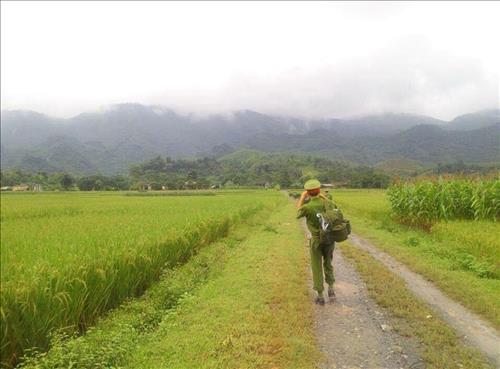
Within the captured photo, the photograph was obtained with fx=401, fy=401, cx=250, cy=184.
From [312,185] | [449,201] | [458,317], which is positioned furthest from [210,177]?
[458,317]

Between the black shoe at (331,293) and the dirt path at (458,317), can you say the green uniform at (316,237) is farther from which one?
the dirt path at (458,317)

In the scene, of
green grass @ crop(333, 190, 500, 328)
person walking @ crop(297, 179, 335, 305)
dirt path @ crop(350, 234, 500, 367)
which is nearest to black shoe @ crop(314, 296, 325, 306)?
person walking @ crop(297, 179, 335, 305)

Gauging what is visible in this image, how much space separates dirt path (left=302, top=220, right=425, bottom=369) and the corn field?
8.22 m

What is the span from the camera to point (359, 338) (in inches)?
208

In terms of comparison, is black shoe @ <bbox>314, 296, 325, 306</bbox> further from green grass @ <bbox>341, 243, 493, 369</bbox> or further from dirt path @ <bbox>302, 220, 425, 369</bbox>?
green grass @ <bbox>341, 243, 493, 369</bbox>

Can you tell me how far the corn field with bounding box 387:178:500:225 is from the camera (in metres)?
13.2

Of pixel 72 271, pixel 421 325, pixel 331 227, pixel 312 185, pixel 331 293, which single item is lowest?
pixel 421 325

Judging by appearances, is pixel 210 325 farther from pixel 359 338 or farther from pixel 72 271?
pixel 72 271

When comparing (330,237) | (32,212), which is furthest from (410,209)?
(32,212)

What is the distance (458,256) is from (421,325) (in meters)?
5.02

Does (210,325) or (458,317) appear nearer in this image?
(210,325)

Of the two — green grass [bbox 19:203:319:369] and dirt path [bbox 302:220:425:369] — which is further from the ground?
green grass [bbox 19:203:319:369]

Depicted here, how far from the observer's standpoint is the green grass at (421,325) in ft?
14.9

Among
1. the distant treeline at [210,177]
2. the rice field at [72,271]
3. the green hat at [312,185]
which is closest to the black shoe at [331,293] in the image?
the green hat at [312,185]
